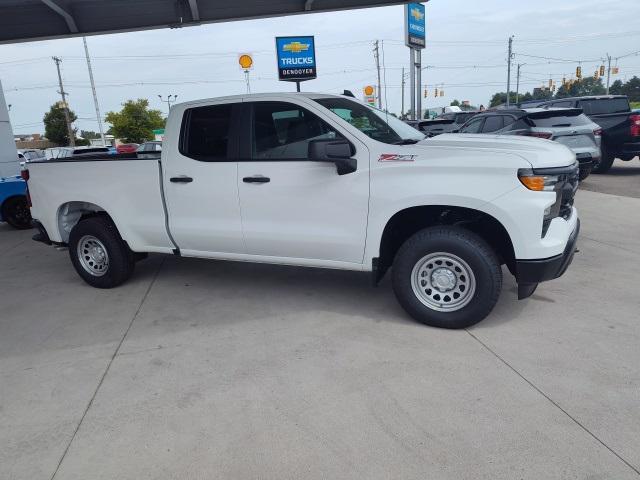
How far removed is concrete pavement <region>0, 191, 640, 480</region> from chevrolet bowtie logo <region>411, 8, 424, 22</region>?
1663cm

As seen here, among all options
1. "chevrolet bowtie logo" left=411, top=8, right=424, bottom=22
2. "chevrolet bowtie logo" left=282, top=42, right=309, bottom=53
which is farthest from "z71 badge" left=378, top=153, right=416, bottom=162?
"chevrolet bowtie logo" left=411, top=8, right=424, bottom=22

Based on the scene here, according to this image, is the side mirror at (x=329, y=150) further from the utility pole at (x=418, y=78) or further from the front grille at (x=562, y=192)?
the utility pole at (x=418, y=78)

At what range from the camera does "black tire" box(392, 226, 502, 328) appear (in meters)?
3.69

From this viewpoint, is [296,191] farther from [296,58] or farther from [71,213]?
[296,58]

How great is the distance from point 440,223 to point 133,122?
65.3 metres

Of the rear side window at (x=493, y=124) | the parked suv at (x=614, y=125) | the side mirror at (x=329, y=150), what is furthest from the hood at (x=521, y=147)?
the parked suv at (x=614, y=125)

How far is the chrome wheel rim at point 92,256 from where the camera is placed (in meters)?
5.36

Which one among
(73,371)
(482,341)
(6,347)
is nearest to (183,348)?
(73,371)

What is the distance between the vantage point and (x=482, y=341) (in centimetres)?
373

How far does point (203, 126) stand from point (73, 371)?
2450mm

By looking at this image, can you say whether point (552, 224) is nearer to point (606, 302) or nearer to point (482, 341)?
point (482, 341)

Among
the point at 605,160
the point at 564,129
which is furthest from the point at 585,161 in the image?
the point at 605,160

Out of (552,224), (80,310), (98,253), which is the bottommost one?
(80,310)

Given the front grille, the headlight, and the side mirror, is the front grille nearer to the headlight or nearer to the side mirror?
the headlight
